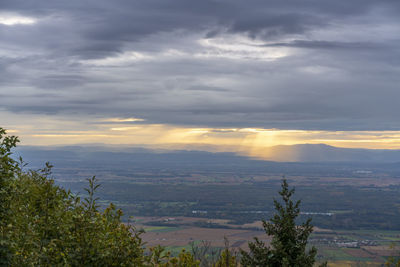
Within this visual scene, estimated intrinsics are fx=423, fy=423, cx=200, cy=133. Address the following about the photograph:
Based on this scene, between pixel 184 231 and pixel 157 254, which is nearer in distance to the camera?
pixel 157 254

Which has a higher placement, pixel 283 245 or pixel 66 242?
pixel 66 242

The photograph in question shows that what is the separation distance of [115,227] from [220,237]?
80.0 meters

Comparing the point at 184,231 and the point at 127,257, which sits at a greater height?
the point at 127,257

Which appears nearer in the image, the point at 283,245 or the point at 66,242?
the point at 66,242

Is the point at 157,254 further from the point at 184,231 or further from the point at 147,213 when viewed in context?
the point at 147,213

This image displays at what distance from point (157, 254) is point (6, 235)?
3.29 meters

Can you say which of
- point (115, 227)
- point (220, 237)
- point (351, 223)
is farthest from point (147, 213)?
point (115, 227)

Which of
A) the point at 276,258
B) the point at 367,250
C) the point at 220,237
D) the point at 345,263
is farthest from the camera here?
the point at 220,237

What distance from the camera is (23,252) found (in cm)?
984

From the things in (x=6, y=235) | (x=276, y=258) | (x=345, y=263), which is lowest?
Result: (x=345, y=263)

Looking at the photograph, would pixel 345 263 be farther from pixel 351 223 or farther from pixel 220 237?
pixel 351 223

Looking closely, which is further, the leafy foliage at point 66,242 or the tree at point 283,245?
the tree at point 283,245

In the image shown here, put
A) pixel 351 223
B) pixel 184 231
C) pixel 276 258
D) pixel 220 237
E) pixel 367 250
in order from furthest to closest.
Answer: pixel 351 223 → pixel 184 231 → pixel 220 237 → pixel 367 250 → pixel 276 258

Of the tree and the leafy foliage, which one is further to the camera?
the tree
